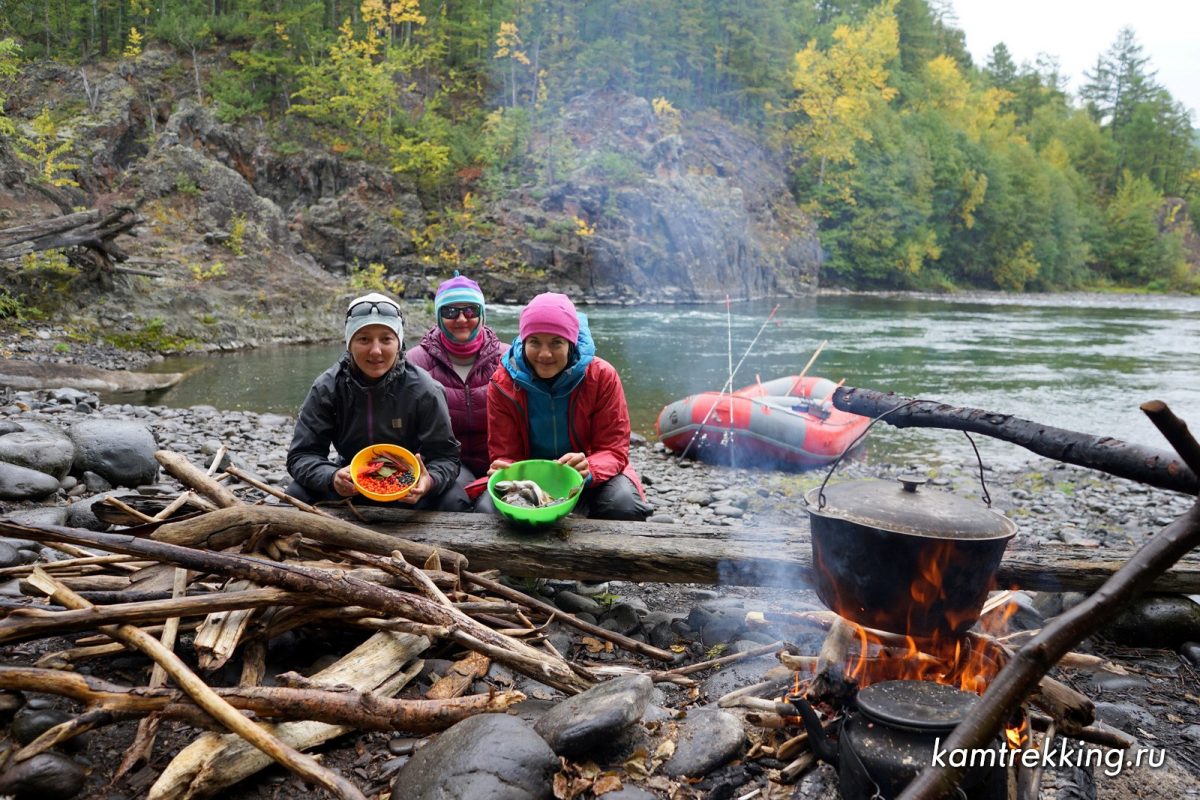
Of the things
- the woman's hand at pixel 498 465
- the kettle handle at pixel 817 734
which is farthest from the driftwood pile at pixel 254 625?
the kettle handle at pixel 817 734

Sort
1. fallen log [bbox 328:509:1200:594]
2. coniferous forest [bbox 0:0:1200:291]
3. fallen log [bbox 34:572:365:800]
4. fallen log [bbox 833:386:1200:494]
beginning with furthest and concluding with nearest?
coniferous forest [bbox 0:0:1200:291] < fallen log [bbox 328:509:1200:594] < fallen log [bbox 34:572:365:800] < fallen log [bbox 833:386:1200:494]

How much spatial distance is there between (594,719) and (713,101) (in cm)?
5234

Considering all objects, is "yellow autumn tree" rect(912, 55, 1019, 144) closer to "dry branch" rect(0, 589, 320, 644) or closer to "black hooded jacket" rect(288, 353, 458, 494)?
"black hooded jacket" rect(288, 353, 458, 494)

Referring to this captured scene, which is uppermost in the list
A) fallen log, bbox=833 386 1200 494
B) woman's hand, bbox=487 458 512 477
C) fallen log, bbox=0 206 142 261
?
fallen log, bbox=0 206 142 261

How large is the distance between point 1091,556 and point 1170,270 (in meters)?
65.3

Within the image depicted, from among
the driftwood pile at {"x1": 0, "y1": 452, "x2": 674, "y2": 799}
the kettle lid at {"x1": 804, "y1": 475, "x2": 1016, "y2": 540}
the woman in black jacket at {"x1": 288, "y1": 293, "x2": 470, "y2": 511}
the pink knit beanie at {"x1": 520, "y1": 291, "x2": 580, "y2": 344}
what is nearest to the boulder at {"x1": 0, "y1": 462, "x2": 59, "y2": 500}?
the driftwood pile at {"x1": 0, "y1": 452, "x2": 674, "y2": 799}

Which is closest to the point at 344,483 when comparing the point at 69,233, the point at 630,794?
the point at 630,794

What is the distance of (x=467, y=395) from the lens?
495 cm

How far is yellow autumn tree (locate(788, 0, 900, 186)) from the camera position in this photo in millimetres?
47812

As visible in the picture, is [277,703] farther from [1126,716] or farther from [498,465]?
[1126,716]

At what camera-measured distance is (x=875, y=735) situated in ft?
6.84

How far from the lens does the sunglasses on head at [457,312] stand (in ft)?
16.1

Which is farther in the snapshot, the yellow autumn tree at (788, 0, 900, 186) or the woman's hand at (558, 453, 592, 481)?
the yellow autumn tree at (788, 0, 900, 186)

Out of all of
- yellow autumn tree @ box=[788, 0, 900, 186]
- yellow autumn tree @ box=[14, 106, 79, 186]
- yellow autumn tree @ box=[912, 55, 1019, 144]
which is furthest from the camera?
yellow autumn tree @ box=[912, 55, 1019, 144]
